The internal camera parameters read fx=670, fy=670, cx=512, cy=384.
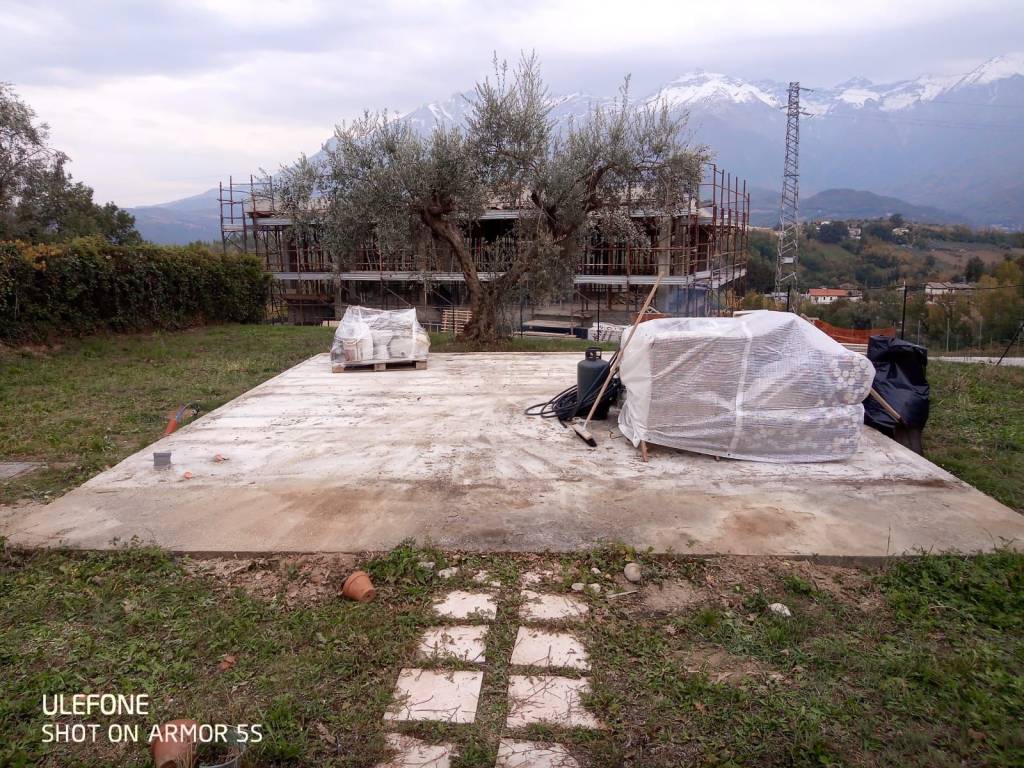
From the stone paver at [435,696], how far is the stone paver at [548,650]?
24 centimetres

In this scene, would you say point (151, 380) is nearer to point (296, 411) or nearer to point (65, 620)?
point (296, 411)

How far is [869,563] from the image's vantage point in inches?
150

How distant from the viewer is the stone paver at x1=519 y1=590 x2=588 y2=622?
3.27 metres

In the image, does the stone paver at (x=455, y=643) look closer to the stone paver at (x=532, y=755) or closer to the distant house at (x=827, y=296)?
the stone paver at (x=532, y=755)

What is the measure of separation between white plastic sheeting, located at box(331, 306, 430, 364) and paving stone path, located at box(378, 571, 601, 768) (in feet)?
22.9

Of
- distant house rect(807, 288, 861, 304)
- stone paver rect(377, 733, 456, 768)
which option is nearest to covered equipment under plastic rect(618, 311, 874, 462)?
stone paver rect(377, 733, 456, 768)

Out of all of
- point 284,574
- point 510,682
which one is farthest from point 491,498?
point 510,682

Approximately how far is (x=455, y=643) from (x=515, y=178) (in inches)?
399

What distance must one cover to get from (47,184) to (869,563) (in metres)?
24.1

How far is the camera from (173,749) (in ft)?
7.56

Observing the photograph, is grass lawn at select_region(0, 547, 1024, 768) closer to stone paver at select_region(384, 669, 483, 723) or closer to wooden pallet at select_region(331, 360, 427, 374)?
stone paver at select_region(384, 669, 483, 723)

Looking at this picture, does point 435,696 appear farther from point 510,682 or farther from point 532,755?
point 532,755

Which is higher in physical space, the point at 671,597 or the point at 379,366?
the point at 379,366

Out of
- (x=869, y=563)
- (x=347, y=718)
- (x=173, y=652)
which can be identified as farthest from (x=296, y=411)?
(x=869, y=563)
